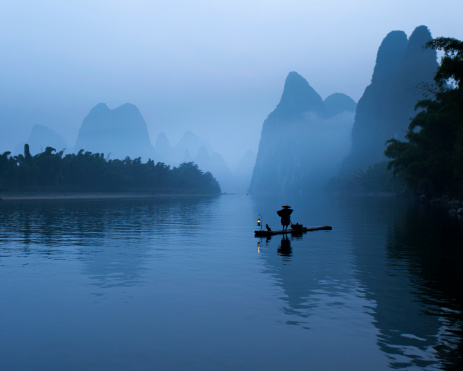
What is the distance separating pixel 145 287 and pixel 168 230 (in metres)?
21.8

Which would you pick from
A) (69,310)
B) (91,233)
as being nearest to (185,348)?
(69,310)

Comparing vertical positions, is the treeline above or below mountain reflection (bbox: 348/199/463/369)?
above

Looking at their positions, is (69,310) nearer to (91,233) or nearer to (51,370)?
(51,370)

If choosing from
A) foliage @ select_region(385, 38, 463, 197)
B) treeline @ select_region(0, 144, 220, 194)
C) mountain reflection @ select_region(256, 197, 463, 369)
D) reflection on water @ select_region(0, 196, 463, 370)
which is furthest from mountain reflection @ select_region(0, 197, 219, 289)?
treeline @ select_region(0, 144, 220, 194)

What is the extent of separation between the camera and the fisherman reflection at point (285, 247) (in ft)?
82.3

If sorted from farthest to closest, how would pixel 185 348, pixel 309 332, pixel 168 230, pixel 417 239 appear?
pixel 168 230 < pixel 417 239 < pixel 309 332 < pixel 185 348

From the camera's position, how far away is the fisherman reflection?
25078 mm

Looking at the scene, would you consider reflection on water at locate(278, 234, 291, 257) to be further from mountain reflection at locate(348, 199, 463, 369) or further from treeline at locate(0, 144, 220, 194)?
treeline at locate(0, 144, 220, 194)

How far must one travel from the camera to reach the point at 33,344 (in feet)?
34.3

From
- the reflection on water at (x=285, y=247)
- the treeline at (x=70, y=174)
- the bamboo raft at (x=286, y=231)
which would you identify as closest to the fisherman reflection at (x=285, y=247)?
the reflection on water at (x=285, y=247)

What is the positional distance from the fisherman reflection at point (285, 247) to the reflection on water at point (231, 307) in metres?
0.12

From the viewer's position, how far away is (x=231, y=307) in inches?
539

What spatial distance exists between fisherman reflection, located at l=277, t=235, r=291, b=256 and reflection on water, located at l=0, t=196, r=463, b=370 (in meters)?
0.12

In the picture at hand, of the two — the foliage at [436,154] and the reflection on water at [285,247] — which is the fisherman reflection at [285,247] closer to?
the reflection on water at [285,247]
